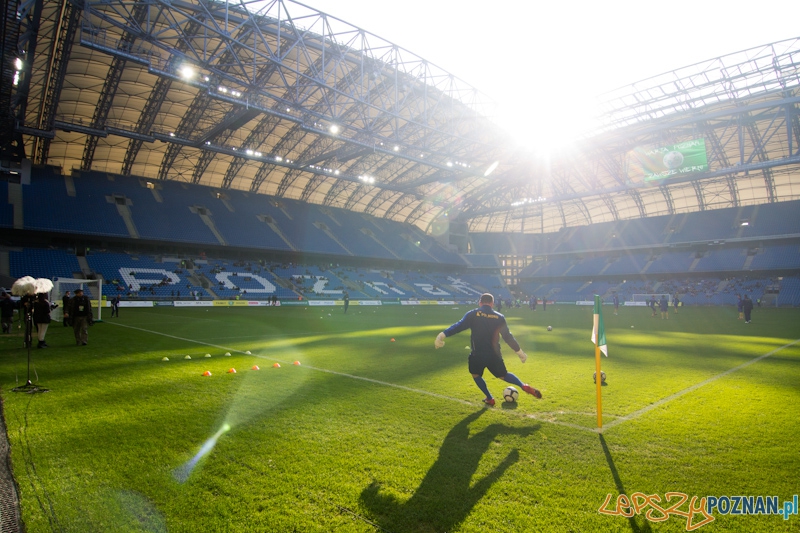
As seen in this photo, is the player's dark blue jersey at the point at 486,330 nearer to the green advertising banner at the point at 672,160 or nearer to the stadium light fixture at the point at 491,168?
the green advertising banner at the point at 672,160

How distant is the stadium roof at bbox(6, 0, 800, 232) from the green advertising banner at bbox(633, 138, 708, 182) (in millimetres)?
361

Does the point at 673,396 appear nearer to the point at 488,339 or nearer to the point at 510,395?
the point at 510,395

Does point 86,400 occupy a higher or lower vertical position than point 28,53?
lower

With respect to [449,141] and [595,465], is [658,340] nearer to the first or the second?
[595,465]

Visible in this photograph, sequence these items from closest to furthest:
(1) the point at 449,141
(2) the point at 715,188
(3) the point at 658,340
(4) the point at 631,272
A: 1. (3) the point at 658,340
2. (1) the point at 449,141
3. (2) the point at 715,188
4. (4) the point at 631,272

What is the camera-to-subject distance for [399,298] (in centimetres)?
5228

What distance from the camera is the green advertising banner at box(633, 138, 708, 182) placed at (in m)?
31.7

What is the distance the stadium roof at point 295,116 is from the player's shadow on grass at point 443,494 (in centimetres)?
2235

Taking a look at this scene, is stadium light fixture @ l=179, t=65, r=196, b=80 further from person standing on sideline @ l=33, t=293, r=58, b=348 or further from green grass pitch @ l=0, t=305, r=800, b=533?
green grass pitch @ l=0, t=305, r=800, b=533

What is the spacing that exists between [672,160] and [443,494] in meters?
37.8

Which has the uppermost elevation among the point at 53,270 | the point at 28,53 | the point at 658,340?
Answer: the point at 28,53

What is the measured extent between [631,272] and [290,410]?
66.5 metres

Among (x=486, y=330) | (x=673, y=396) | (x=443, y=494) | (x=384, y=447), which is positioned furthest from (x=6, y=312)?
(x=673, y=396)

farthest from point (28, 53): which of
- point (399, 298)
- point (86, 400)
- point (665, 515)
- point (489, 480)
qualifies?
point (399, 298)
